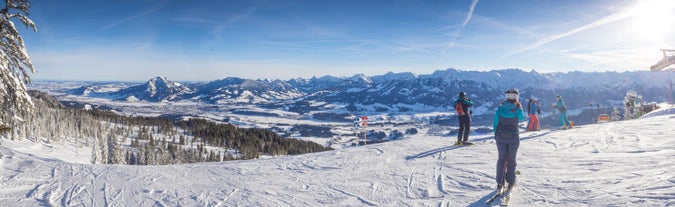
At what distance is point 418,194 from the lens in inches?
358

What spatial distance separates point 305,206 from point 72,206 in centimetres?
601

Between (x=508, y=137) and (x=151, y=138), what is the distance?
399 ft

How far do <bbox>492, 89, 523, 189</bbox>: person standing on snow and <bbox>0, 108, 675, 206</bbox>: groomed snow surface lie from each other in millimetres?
556

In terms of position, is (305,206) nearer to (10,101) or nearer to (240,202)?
(240,202)

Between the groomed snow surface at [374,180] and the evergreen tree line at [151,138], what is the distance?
183ft

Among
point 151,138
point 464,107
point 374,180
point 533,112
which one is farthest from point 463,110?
point 151,138

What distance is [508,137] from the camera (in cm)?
872

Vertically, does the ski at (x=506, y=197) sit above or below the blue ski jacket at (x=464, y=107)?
below

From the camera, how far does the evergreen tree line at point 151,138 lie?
80.6 meters

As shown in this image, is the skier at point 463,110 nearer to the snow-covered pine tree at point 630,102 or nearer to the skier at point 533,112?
the skier at point 533,112

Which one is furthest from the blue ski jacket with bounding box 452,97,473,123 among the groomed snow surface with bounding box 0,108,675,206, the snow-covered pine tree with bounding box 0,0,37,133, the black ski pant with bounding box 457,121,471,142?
the snow-covered pine tree with bounding box 0,0,37,133

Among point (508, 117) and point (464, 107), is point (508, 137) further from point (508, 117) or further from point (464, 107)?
point (464, 107)

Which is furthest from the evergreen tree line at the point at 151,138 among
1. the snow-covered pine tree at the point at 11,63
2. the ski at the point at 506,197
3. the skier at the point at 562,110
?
the ski at the point at 506,197

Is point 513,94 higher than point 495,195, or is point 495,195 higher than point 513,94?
point 513,94
